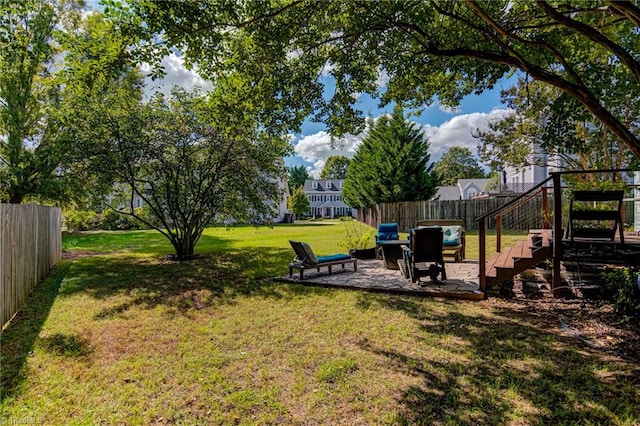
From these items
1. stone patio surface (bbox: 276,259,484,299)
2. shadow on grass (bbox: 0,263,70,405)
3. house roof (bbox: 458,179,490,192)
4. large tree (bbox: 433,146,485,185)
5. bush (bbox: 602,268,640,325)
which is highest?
large tree (bbox: 433,146,485,185)

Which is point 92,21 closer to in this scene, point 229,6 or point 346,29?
point 229,6

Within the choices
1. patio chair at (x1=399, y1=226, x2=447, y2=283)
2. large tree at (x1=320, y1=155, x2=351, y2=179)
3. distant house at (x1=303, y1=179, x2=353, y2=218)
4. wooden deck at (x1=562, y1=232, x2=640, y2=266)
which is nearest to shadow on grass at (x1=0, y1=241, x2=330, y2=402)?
patio chair at (x1=399, y1=226, x2=447, y2=283)

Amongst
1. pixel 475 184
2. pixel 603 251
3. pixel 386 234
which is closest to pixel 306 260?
pixel 386 234

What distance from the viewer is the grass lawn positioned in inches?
110

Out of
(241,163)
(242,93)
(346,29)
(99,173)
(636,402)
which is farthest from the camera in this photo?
(241,163)

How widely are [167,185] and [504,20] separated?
9.84 metres

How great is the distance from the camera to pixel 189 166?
35.4 ft

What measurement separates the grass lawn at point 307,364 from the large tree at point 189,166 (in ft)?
16.5

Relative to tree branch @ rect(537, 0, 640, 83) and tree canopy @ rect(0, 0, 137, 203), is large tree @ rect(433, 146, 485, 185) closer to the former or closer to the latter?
tree canopy @ rect(0, 0, 137, 203)

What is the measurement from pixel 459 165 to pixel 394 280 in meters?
62.3

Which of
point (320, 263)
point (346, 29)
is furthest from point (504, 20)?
point (320, 263)

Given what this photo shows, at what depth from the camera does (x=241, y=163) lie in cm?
1089

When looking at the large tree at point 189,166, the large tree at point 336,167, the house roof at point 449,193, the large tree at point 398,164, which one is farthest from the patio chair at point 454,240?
the large tree at point 336,167

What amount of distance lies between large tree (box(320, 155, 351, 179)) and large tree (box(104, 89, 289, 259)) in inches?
2532
